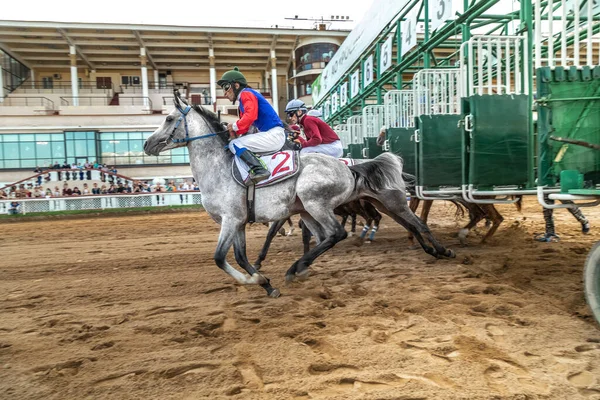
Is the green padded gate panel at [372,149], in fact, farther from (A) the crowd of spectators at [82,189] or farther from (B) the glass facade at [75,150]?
(B) the glass facade at [75,150]

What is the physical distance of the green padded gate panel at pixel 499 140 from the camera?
491 centimetres

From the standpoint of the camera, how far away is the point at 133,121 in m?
28.1

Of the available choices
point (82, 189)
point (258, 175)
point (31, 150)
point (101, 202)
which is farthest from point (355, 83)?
point (31, 150)

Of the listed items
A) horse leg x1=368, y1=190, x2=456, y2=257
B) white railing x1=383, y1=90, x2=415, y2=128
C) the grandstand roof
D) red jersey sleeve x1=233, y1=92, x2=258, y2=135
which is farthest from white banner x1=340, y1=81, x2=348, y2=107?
the grandstand roof

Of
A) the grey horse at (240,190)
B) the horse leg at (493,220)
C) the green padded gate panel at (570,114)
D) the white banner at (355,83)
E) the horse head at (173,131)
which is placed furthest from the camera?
the white banner at (355,83)

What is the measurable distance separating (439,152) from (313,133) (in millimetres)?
1882

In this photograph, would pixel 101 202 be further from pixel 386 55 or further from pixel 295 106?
pixel 295 106

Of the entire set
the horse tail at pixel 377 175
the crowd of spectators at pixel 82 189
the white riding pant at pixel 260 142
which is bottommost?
the crowd of spectators at pixel 82 189

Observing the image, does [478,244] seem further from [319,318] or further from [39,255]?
[39,255]

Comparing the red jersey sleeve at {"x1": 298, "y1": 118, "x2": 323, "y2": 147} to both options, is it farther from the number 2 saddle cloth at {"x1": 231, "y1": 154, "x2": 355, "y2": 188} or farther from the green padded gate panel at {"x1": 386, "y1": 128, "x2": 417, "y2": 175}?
the number 2 saddle cloth at {"x1": 231, "y1": 154, "x2": 355, "y2": 188}

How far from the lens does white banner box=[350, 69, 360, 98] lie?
13509mm

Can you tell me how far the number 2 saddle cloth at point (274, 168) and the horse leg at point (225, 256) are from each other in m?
0.50

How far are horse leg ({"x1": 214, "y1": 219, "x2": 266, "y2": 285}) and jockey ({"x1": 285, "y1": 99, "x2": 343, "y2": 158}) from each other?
2383mm

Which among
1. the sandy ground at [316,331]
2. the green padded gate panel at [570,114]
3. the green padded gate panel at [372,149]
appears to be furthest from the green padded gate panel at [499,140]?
the green padded gate panel at [372,149]
